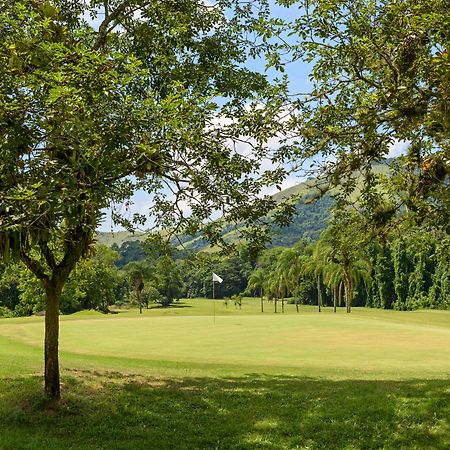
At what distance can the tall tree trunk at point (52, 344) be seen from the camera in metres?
13.4

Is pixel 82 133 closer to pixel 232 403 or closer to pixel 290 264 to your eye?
pixel 232 403

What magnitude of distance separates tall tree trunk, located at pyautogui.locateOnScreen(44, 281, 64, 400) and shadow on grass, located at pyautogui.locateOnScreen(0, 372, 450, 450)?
531 mm

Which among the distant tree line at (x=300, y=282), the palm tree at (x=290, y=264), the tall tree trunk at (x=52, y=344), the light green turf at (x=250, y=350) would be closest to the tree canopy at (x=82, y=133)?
the tall tree trunk at (x=52, y=344)

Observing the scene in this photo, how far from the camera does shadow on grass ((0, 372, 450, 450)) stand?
10.6 m

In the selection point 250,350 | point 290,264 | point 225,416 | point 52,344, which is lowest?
point 250,350

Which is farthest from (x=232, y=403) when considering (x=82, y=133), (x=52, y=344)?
(x=82, y=133)

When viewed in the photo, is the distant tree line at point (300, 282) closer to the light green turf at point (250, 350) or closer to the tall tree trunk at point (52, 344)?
the light green turf at point (250, 350)

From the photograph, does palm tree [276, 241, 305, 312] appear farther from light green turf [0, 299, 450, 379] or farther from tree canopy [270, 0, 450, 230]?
tree canopy [270, 0, 450, 230]

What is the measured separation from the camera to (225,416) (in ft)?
41.0

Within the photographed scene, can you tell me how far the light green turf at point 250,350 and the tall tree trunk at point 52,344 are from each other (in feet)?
12.1

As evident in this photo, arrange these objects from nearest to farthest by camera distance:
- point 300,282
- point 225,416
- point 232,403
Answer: point 225,416
point 232,403
point 300,282

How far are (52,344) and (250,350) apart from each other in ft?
50.9

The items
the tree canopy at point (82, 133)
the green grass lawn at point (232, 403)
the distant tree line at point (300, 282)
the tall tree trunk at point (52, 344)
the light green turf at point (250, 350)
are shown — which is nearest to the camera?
the tree canopy at point (82, 133)

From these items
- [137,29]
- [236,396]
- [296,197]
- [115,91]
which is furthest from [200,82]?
[236,396]
